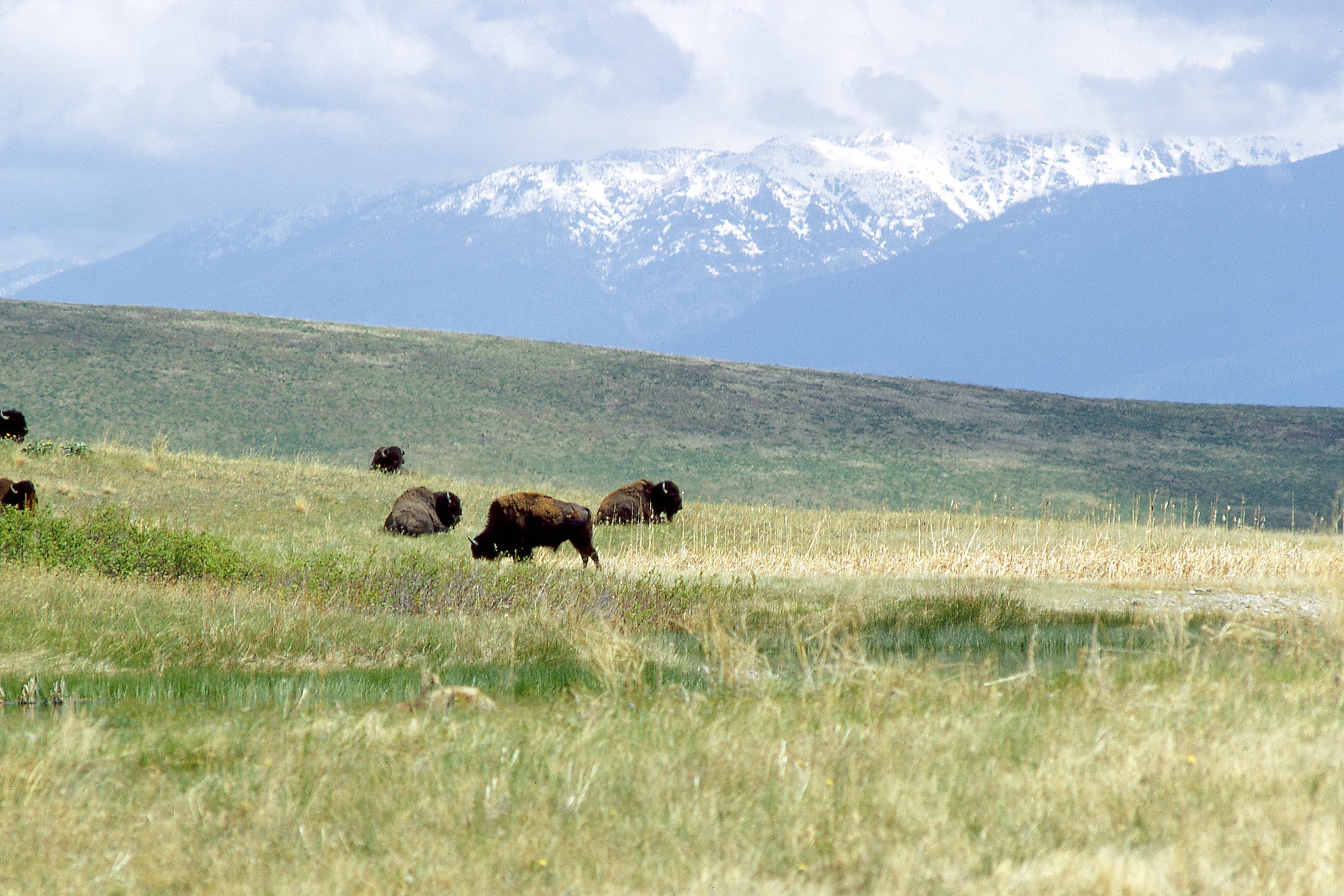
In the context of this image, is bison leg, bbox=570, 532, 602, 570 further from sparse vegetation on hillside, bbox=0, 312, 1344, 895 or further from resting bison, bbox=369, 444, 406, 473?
resting bison, bbox=369, 444, 406, 473

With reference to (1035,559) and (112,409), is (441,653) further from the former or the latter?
(112,409)

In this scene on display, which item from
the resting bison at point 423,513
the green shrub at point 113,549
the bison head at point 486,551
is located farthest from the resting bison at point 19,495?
the bison head at point 486,551

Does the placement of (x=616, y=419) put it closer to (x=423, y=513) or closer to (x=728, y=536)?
(x=728, y=536)

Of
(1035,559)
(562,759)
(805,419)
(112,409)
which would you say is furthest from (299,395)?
(562,759)

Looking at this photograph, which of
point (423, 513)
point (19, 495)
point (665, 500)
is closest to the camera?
point (19, 495)

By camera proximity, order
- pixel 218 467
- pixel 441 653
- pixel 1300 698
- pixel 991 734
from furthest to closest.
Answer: pixel 218 467 → pixel 441 653 → pixel 1300 698 → pixel 991 734

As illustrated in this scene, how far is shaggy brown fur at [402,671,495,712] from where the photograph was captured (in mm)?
8242

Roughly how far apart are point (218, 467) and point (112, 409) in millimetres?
27835

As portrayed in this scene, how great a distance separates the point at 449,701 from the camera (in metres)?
8.41

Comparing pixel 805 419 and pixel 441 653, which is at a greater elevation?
pixel 805 419

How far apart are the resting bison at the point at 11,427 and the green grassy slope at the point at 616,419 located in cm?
1933

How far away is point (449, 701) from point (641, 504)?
59.7ft

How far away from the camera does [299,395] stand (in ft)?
204

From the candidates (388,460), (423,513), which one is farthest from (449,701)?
(388,460)
